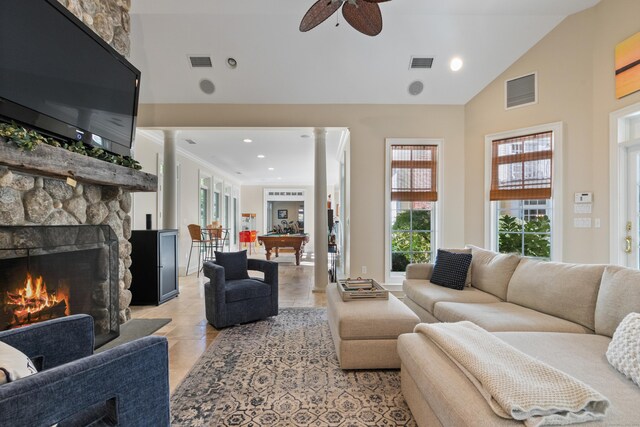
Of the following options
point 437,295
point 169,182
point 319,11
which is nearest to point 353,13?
point 319,11

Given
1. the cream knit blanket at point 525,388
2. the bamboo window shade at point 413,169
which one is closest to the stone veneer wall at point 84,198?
the cream knit blanket at point 525,388

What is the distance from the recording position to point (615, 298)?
1.86m

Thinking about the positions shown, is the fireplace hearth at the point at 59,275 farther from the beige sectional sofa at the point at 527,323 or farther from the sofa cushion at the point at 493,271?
the sofa cushion at the point at 493,271

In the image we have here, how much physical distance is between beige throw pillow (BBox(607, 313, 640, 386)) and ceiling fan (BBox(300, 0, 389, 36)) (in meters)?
2.56

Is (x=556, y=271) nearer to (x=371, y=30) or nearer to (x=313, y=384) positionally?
(x=313, y=384)

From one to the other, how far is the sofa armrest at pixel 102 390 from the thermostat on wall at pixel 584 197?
4617mm

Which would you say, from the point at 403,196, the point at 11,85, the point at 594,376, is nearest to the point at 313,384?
the point at 594,376

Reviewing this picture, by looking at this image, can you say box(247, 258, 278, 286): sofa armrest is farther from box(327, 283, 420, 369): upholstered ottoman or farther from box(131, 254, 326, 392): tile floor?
box(327, 283, 420, 369): upholstered ottoman

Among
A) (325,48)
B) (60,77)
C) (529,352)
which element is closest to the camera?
(529,352)

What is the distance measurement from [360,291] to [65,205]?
2555 millimetres

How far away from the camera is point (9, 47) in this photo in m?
1.62

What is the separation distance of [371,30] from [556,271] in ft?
8.47

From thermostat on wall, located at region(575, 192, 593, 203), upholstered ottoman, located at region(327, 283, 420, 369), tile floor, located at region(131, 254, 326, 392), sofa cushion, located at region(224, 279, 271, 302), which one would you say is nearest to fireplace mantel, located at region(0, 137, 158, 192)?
sofa cushion, located at region(224, 279, 271, 302)

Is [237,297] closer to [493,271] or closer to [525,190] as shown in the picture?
[493,271]
